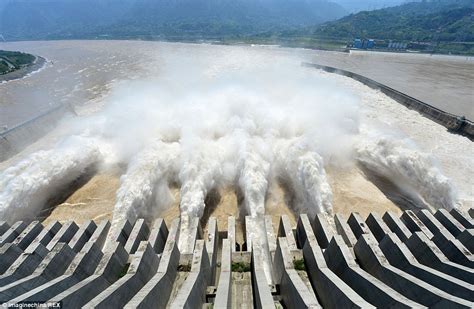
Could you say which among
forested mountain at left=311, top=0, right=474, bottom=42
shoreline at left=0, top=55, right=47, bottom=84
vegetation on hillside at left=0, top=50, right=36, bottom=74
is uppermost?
forested mountain at left=311, top=0, right=474, bottom=42

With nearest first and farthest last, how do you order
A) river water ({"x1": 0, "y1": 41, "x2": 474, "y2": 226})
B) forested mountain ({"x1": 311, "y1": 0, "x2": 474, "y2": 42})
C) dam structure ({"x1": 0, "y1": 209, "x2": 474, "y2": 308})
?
dam structure ({"x1": 0, "y1": 209, "x2": 474, "y2": 308})
river water ({"x1": 0, "y1": 41, "x2": 474, "y2": 226})
forested mountain ({"x1": 311, "y1": 0, "x2": 474, "y2": 42})

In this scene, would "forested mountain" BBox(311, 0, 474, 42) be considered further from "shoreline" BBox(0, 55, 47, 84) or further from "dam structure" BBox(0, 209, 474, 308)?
"dam structure" BBox(0, 209, 474, 308)

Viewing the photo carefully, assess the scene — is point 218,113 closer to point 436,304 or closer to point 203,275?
point 203,275

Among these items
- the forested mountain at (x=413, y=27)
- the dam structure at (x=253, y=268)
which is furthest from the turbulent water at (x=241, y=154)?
the forested mountain at (x=413, y=27)

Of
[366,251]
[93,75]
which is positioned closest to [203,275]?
[366,251]

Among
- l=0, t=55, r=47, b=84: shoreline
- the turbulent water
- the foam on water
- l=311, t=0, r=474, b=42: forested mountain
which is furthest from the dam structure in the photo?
l=311, t=0, r=474, b=42: forested mountain

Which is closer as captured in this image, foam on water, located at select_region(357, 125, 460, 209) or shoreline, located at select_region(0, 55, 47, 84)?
foam on water, located at select_region(357, 125, 460, 209)

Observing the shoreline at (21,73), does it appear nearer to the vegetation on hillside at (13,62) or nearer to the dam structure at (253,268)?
the vegetation on hillside at (13,62)
